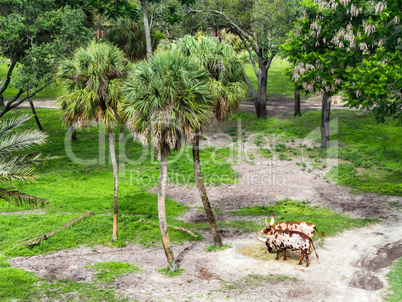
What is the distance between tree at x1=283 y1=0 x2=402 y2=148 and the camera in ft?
61.3

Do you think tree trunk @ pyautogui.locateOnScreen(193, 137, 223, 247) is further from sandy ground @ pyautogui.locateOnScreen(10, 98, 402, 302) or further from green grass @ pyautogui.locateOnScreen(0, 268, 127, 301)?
Result: green grass @ pyautogui.locateOnScreen(0, 268, 127, 301)

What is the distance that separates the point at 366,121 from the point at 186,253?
90.0ft

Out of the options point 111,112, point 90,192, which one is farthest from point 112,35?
point 111,112

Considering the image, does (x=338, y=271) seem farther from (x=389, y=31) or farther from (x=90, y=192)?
(x=90, y=192)

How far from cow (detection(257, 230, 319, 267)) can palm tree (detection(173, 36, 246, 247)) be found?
8.45 ft

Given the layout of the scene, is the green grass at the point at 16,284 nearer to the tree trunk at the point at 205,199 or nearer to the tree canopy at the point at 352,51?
the tree trunk at the point at 205,199

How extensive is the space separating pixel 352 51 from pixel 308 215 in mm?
8578

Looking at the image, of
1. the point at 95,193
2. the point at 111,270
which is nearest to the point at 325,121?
the point at 95,193

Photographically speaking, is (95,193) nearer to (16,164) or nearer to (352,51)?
(16,164)

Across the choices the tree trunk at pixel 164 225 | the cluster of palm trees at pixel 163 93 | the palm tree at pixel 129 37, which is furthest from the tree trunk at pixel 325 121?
the tree trunk at pixel 164 225

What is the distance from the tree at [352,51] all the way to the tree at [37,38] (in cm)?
1385

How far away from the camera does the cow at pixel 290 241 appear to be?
1697 centimetres

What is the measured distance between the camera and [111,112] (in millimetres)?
19312

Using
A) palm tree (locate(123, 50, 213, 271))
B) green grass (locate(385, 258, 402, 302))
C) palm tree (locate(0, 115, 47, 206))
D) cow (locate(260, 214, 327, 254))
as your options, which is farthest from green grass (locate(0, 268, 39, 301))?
green grass (locate(385, 258, 402, 302))
